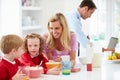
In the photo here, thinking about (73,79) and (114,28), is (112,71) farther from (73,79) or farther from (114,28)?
(114,28)

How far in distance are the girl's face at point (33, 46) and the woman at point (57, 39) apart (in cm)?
23

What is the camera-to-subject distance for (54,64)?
7.00 feet

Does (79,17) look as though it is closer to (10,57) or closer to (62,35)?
(62,35)

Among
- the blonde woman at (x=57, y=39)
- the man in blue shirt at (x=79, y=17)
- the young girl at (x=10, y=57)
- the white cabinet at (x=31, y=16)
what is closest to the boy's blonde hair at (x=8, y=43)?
the young girl at (x=10, y=57)

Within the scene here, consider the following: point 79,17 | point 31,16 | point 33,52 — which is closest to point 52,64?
point 33,52

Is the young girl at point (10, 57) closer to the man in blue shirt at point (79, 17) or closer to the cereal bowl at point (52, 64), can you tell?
the cereal bowl at point (52, 64)

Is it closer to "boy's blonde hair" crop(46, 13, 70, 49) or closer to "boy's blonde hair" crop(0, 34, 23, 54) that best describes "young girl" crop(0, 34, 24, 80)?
"boy's blonde hair" crop(0, 34, 23, 54)

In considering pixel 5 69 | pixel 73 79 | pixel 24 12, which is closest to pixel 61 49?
pixel 73 79

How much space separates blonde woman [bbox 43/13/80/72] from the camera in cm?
240

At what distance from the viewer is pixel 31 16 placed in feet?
14.5

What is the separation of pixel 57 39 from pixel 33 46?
1.11ft

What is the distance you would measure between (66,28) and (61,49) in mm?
192

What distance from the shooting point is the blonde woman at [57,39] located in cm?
240

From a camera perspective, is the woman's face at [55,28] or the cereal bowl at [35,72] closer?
the cereal bowl at [35,72]
